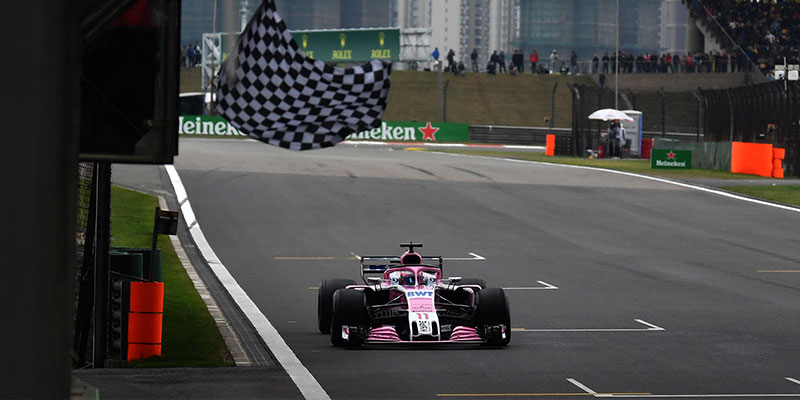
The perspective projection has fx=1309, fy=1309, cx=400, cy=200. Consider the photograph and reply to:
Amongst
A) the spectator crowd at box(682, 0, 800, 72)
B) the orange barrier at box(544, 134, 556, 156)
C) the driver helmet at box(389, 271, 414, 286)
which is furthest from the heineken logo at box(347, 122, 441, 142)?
the driver helmet at box(389, 271, 414, 286)

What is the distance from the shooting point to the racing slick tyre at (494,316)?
13633 millimetres

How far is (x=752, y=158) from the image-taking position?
39.6m

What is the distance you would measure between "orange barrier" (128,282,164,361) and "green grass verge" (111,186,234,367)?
152 millimetres

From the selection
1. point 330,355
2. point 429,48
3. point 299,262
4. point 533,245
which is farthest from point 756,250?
point 429,48

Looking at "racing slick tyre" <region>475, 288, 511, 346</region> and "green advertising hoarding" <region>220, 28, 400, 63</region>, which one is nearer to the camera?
"racing slick tyre" <region>475, 288, 511, 346</region>

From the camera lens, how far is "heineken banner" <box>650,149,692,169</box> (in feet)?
140

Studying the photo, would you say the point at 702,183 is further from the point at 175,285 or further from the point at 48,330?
the point at 48,330

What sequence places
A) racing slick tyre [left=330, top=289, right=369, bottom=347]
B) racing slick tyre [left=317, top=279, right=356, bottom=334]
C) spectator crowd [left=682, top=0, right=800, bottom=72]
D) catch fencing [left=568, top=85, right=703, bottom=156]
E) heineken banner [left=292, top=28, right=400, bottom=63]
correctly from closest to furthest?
1. racing slick tyre [left=330, top=289, right=369, bottom=347]
2. racing slick tyre [left=317, top=279, right=356, bottom=334]
3. catch fencing [left=568, top=85, right=703, bottom=156]
4. spectator crowd [left=682, top=0, right=800, bottom=72]
5. heineken banner [left=292, top=28, right=400, bottom=63]

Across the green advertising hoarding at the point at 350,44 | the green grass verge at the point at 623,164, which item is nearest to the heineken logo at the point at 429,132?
the green grass verge at the point at 623,164

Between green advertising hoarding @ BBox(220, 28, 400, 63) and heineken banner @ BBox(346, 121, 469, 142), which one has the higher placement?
green advertising hoarding @ BBox(220, 28, 400, 63)

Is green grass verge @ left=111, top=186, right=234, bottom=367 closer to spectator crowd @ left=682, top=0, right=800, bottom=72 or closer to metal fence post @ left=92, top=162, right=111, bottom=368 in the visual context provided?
metal fence post @ left=92, top=162, right=111, bottom=368

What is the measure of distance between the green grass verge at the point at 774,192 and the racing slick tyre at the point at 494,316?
1957 centimetres

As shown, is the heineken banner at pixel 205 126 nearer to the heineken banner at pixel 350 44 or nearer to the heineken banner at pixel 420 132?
the heineken banner at pixel 420 132

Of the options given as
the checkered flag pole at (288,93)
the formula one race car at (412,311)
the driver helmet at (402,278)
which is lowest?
the formula one race car at (412,311)
